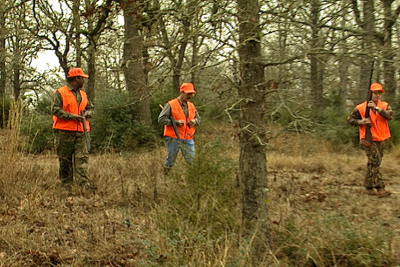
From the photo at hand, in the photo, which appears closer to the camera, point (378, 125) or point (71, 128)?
point (71, 128)

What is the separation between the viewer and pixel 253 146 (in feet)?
13.9

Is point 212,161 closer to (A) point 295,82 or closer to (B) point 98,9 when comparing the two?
(A) point 295,82

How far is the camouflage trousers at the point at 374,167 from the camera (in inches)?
295

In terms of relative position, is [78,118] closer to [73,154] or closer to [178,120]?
[73,154]

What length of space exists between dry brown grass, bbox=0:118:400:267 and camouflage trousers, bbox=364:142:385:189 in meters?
0.35

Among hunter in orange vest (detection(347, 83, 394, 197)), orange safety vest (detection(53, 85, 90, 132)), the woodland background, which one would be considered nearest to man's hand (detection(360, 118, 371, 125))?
hunter in orange vest (detection(347, 83, 394, 197))

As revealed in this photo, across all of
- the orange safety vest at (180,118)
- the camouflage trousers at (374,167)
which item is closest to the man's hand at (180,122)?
the orange safety vest at (180,118)

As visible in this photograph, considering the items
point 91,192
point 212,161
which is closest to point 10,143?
point 91,192

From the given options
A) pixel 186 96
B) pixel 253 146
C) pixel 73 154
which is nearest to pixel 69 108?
pixel 73 154

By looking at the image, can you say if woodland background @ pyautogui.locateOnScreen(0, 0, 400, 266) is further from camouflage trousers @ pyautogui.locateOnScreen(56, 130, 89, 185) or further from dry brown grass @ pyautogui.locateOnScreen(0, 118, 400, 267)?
camouflage trousers @ pyautogui.locateOnScreen(56, 130, 89, 185)

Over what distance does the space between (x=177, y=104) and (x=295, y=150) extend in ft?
14.4

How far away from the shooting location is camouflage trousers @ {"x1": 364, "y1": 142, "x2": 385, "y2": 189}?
7.48 meters

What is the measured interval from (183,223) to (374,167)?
4.50m

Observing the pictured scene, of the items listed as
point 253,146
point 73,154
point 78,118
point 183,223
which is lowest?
point 183,223
